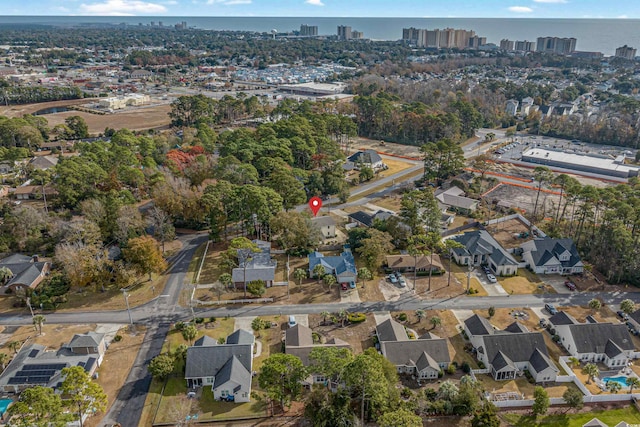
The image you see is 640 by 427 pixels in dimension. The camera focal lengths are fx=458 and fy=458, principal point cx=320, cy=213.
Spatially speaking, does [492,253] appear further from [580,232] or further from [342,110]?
[342,110]

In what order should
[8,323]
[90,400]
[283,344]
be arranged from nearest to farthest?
[90,400]
[283,344]
[8,323]

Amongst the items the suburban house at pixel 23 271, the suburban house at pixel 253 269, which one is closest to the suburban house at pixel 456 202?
the suburban house at pixel 253 269

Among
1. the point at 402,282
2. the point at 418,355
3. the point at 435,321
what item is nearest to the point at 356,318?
the point at 435,321

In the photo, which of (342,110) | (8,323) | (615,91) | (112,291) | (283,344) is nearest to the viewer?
(283,344)

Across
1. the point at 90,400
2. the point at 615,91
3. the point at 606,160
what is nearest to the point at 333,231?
the point at 90,400

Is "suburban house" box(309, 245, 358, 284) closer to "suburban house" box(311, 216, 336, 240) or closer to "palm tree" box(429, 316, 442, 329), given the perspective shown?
"suburban house" box(311, 216, 336, 240)

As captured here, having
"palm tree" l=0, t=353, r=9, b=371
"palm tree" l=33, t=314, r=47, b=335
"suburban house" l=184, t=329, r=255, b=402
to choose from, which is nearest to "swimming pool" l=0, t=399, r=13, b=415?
"palm tree" l=0, t=353, r=9, b=371

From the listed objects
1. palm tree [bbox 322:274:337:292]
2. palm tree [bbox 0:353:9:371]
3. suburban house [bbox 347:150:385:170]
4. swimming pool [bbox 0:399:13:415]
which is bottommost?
swimming pool [bbox 0:399:13:415]
